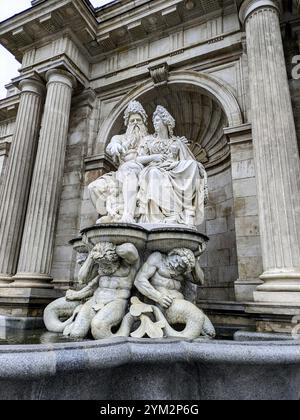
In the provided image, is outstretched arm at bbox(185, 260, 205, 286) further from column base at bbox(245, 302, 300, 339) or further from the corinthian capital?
the corinthian capital

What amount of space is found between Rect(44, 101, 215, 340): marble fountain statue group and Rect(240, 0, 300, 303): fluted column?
938 mm

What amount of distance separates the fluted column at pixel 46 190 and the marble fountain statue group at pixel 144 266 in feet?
7.30

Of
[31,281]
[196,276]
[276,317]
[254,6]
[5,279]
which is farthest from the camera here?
[5,279]

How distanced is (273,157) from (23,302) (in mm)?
4817

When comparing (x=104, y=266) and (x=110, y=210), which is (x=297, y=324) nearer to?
(x=104, y=266)

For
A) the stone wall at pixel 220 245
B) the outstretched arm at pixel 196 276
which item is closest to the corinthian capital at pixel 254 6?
the stone wall at pixel 220 245

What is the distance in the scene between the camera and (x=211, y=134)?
7.14 metres

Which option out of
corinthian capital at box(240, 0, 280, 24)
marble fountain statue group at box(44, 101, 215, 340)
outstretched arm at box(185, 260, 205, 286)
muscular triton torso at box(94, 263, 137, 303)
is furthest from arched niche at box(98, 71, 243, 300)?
muscular triton torso at box(94, 263, 137, 303)

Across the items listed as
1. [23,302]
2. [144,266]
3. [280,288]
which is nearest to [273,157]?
[280,288]

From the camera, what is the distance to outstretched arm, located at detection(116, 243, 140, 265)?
2.98 meters

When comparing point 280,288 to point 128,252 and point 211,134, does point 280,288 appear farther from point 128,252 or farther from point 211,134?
point 211,134
